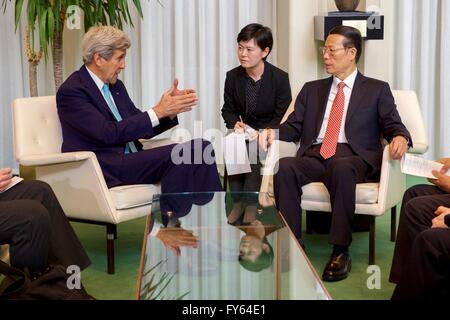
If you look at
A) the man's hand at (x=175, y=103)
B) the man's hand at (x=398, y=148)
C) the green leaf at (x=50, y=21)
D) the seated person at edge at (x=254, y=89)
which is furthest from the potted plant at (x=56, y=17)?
the man's hand at (x=398, y=148)

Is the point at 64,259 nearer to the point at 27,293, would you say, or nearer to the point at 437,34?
the point at 27,293

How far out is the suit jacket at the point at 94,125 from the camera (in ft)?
13.0

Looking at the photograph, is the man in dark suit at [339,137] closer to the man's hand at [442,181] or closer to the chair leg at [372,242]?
the chair leg at [372,242]

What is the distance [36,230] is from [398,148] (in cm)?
182

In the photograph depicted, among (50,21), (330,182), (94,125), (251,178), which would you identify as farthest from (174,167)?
(50,21)

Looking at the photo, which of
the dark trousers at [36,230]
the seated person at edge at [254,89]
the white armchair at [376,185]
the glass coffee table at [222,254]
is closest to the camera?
the glass coffee table at [222,254]

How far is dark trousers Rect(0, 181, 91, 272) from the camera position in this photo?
311cm

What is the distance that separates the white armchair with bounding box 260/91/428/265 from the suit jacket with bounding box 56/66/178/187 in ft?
2.35

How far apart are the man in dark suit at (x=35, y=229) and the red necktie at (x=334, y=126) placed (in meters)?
1.46

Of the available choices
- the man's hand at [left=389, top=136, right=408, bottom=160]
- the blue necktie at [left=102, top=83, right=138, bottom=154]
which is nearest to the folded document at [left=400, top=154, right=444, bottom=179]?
the man's hand at [left=389, top=136, right=408, bottom=160]

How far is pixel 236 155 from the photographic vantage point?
4492 millimetres

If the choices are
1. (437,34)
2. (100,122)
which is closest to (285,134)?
(100,122)

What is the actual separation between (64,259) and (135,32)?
3.29 metres

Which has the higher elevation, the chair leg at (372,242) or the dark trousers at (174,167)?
the dark trousers at (174,167)
